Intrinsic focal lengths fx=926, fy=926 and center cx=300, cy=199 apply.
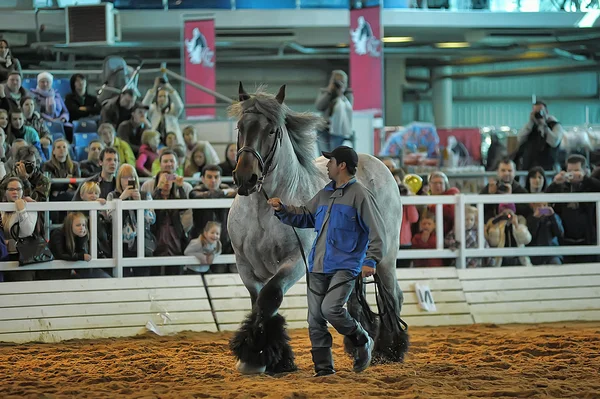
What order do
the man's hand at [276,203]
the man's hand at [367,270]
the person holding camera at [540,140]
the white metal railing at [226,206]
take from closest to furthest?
1. the man's hand at [367,270]
2. the man's hand at [276,203]
3. the white metal railing at [226,206]
4. the person holding camera at [540,140]

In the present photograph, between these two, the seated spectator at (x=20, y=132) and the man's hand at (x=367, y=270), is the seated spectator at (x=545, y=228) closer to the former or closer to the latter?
the man's hand at (x=367, y=270)

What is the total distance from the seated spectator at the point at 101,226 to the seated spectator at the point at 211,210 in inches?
35.7

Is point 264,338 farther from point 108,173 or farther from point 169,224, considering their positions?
point 108,173

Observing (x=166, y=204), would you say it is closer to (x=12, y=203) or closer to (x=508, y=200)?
(x=12, y=203)

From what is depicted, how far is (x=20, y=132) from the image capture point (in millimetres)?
11609

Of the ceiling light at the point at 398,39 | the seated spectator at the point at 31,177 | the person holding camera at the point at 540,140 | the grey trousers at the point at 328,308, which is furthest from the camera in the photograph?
the ceiling light at the point at 398,39

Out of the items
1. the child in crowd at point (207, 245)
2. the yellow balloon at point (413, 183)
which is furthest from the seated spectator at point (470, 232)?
the child in crowd at point (207, 245)

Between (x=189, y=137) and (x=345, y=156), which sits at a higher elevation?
(x=189, y=137)

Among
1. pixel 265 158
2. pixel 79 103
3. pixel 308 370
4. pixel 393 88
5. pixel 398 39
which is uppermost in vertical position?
pixel 398 39


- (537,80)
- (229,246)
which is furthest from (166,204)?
(537,80)

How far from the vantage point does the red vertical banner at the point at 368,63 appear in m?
16.9

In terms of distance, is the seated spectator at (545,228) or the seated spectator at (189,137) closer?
the seated spectator at (545,228)

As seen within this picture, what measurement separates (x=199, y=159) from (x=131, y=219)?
2758 millimetres

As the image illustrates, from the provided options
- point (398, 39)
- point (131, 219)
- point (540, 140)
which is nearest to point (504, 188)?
point (540, 140)
